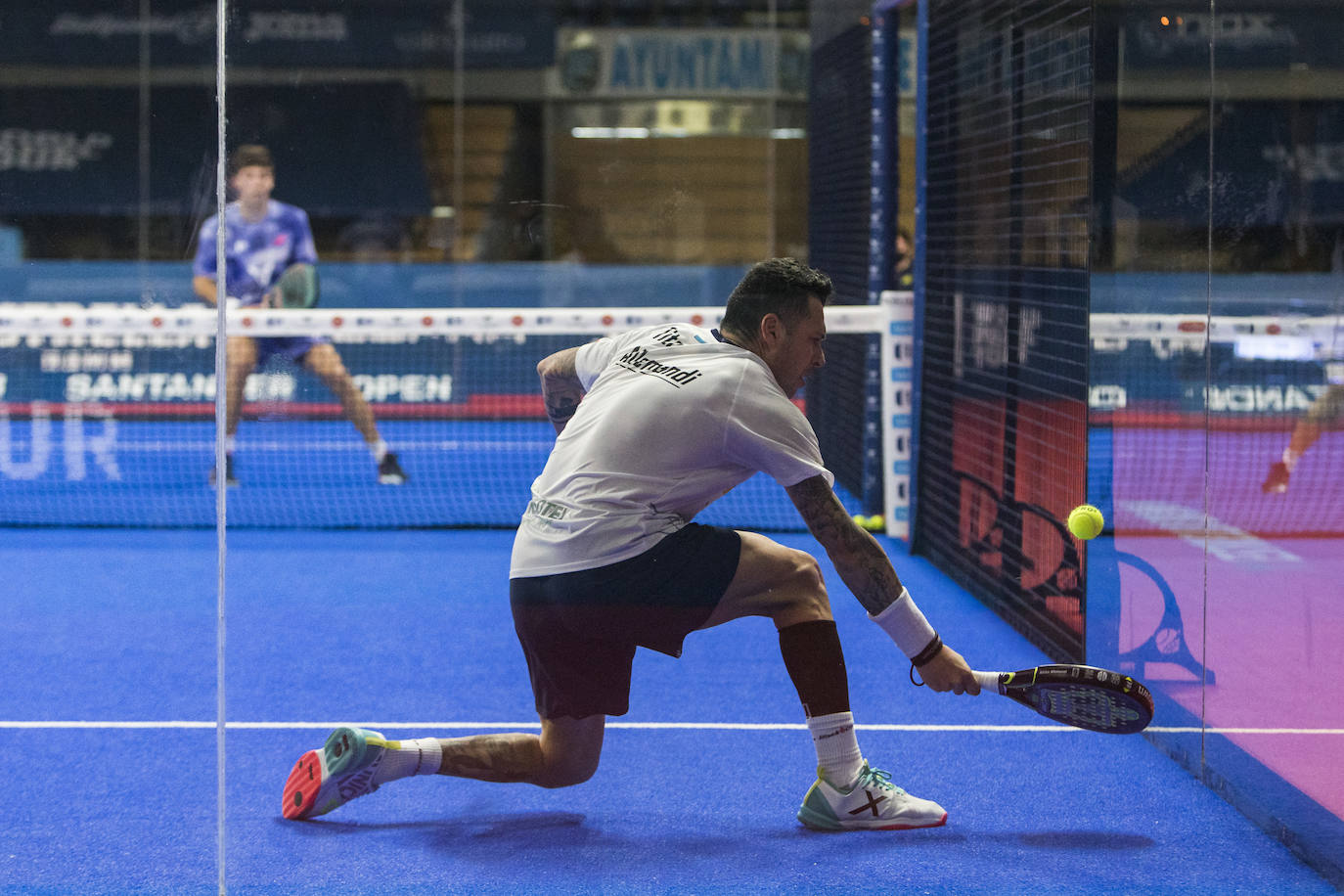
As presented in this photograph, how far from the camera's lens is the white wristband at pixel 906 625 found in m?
3.14

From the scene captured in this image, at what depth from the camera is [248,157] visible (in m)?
3.22

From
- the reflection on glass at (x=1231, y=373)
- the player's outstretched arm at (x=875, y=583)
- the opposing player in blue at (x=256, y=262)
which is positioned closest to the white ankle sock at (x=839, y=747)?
the player's outstretched arm at (x=875, y=583)

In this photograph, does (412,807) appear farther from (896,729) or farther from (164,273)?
(164,273)

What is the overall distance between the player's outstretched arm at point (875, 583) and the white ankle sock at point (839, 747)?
9.2 inches

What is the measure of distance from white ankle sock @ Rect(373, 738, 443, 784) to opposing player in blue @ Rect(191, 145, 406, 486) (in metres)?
0.69

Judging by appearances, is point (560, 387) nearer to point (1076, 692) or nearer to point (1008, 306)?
point (1076, 692)

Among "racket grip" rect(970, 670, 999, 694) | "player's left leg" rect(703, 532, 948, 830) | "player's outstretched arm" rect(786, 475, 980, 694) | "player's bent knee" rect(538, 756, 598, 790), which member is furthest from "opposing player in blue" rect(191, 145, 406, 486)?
"racket grip" rect(970, 670, 999, 694)

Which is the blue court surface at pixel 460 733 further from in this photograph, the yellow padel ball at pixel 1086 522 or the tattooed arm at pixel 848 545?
the tattooed arm at pixel 848 545

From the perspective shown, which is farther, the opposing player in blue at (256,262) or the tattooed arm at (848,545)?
the opposing player in blue at (256,262)

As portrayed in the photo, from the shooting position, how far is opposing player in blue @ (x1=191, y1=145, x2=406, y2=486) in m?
3.28

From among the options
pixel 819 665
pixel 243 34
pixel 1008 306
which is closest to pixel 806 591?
pixel 819 665

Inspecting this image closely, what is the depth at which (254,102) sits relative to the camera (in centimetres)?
327

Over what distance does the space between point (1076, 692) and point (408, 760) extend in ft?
4.63

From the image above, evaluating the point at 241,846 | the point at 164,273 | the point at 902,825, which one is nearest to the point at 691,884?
the point at 902,825
